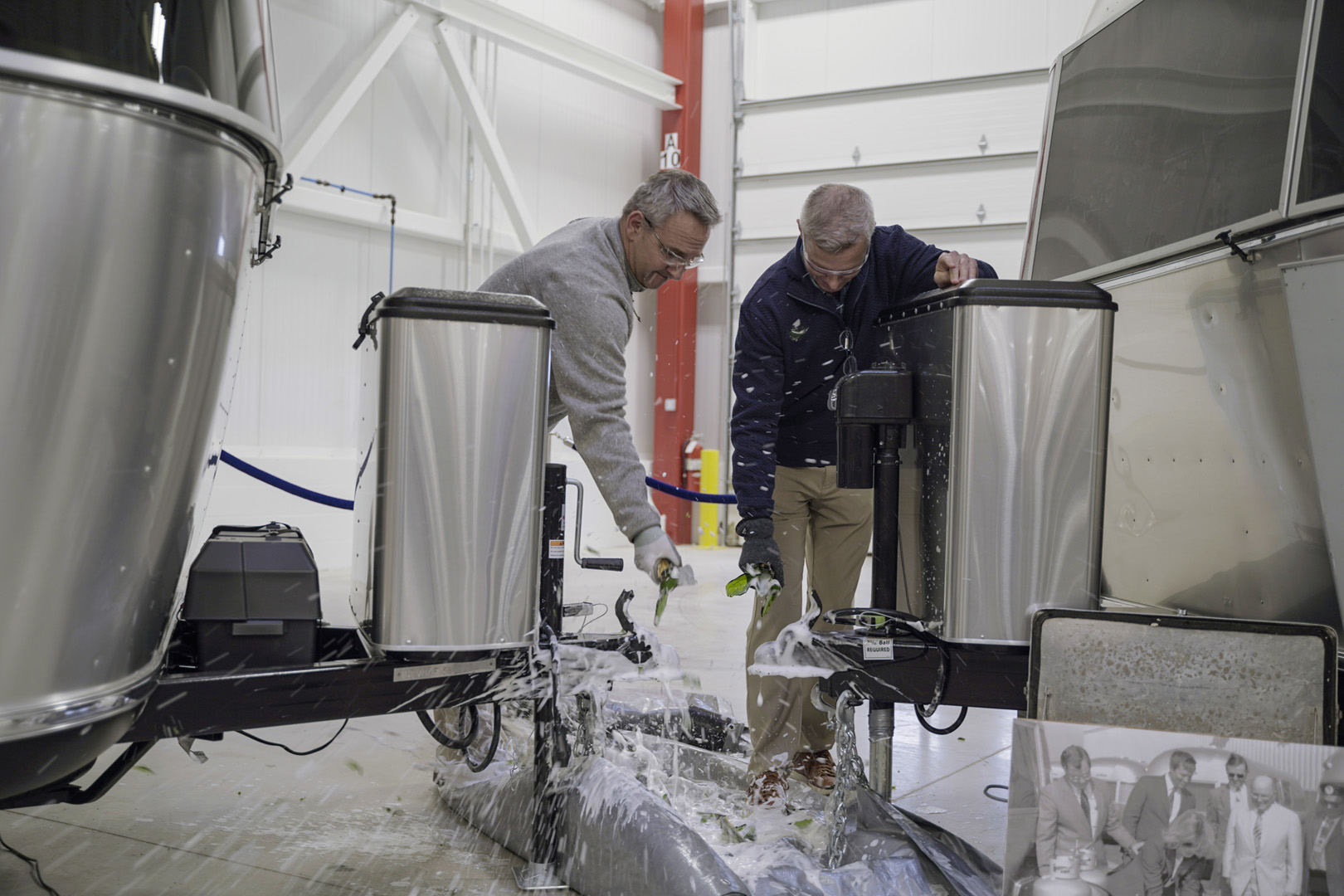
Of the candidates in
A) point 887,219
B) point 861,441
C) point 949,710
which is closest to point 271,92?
point 861,441

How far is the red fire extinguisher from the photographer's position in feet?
28.1

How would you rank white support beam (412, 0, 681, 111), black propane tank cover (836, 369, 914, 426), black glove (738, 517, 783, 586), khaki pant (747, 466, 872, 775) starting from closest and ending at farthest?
black propane tank cover (836, 369, 914, 426) → black glove (738, 517, 783, 586) → khaki pant (747, 466, 872, 775) → white support beam (412, 0, 681, 111)

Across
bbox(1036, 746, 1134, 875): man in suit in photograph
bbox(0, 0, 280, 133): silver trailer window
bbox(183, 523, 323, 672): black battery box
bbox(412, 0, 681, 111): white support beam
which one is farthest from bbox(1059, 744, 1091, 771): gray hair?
bbox(412, 0, 681, 111): white support beam

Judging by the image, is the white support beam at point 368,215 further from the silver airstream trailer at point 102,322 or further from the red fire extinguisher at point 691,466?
the silver airstream trailer at point 102,322

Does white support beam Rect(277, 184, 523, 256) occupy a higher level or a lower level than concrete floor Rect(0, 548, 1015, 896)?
higher

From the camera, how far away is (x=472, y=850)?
203 centimetres

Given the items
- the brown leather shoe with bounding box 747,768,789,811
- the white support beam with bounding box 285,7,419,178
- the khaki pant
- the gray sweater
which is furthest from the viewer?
the white support beam with bounding box 285,7,419,178

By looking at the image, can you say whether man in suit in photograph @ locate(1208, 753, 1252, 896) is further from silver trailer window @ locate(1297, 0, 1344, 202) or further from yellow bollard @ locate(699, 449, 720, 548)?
yellow bollard @ locate(699, 449, 720, 548)

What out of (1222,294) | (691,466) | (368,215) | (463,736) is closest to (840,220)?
(1222,294)

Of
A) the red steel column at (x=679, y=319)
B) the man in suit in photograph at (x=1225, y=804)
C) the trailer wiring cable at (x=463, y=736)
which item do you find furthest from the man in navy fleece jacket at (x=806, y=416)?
the red steel column at (x=679, y=319)

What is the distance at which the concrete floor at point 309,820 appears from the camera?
6.06 ft

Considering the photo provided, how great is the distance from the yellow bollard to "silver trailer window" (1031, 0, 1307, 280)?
5.97m

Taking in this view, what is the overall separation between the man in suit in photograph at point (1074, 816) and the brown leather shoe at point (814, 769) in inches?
42.1

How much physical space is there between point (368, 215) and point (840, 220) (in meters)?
4.75
